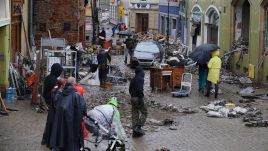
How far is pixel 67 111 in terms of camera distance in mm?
10734

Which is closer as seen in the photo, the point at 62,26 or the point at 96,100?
the point at 96,100

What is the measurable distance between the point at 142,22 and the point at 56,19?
34.5 metres

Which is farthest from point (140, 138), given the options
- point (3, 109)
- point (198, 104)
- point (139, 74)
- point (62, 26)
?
point (62, 26)

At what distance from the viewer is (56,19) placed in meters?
30.3

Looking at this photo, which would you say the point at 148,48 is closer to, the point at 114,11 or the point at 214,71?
the point at 214,71

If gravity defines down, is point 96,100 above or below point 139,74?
below

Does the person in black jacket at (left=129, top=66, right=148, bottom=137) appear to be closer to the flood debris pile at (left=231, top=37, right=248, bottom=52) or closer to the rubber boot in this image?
the rubber boot

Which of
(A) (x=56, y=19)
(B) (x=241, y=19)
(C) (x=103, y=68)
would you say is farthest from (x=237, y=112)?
(A) (x=56, y=19)

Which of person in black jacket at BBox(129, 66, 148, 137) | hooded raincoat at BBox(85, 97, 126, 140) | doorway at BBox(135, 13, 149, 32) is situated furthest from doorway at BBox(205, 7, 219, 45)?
doorway at BBox(135, 13, 149, 32)

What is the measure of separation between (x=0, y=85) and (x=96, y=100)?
3206 millimetres

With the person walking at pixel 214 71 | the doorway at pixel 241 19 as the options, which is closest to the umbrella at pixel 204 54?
the person walking at pixel 214 71

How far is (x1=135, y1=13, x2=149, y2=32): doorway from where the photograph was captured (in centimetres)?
6356

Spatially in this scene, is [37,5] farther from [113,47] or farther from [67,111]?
[67,111]

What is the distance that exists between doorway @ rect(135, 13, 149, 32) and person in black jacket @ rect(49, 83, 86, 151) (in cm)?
5256
